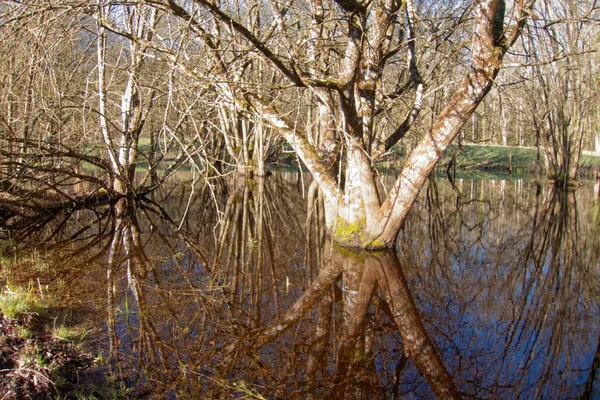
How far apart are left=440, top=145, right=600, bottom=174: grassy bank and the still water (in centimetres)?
2031

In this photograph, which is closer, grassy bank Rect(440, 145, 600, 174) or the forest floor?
the forest floor

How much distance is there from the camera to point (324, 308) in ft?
14.5

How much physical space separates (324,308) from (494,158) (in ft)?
93.1

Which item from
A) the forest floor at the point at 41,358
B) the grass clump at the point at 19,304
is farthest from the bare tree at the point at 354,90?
the forest floor at the point at 41,358

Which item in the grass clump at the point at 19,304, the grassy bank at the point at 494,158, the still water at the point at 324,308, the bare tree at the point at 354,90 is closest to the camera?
the still water at the point at 324,308

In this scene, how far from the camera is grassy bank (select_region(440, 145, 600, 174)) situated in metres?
28.0

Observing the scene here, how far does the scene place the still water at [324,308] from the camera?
3152 millimetres

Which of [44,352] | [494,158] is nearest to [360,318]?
[44,352]

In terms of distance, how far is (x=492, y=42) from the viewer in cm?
596

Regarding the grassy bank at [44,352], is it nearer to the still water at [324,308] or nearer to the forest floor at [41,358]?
the forest floor at [41,358]

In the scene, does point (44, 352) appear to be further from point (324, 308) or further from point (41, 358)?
point (324, 308)

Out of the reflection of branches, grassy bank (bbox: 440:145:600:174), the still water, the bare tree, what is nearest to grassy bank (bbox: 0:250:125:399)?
the still water

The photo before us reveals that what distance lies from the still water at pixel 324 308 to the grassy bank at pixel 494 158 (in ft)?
66.6

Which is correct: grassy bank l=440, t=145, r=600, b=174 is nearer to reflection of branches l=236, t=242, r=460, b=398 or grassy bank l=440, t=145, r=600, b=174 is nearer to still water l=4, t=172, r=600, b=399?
still water l=4, t=172, r=600, b=399
